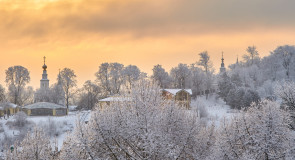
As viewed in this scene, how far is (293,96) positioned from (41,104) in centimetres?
5134

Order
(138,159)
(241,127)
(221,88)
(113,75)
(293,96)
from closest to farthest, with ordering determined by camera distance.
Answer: (138,159) < (241,127) < (293,96) < (221,88) < (113,75)

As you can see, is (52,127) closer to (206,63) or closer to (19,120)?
(19,120)

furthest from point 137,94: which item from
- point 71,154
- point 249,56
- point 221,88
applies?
point 249,56

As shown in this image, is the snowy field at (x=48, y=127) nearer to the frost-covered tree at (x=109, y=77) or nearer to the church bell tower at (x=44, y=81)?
the frost-covered tree at (x=109, y=77)

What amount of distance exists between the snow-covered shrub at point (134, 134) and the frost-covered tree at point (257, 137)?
2.02 m

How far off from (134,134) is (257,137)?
7.58 metres

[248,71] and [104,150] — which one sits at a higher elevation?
[248,71]

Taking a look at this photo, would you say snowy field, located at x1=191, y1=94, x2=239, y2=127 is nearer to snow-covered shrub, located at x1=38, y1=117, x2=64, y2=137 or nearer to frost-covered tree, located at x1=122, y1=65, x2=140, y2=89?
frost-covered tree, located at x1=122, y1=65, x2=140, y2=89

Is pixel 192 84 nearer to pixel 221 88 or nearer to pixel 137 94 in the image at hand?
pixel 221 88

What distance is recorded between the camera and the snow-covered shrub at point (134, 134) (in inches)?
738

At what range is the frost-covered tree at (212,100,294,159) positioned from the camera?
20.3 metres

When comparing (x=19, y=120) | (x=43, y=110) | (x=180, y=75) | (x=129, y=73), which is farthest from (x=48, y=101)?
(x=180, y=75)

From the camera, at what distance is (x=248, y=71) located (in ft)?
254

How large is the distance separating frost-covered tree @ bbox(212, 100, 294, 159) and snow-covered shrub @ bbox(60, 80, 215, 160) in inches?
79.6
